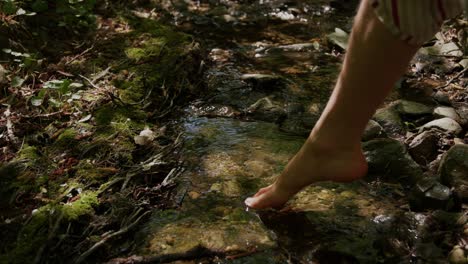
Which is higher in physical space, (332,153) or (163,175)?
(332,153)

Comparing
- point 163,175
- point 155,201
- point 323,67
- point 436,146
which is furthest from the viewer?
point 323,67

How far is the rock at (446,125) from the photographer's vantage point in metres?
2.56

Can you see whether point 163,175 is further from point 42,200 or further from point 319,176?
point 319,176

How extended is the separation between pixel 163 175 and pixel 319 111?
123cm

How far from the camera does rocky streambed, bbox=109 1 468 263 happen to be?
5.72 ft

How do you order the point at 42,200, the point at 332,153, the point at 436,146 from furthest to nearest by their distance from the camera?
the point at 436,146, the point at 42,200, the point at 332,153

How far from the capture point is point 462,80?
3.33 meters

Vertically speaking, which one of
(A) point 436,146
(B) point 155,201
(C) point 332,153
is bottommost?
(B) point 155,201

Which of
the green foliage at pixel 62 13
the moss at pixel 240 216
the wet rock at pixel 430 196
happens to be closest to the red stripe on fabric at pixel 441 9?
the wet rock at pixel 430 196

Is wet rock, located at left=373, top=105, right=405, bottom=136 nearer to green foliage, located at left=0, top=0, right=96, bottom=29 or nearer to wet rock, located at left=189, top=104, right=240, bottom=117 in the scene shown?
wet rock, located at left=189, top=104, right=240, bottom=117

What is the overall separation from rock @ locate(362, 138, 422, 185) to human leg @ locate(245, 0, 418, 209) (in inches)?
21.0

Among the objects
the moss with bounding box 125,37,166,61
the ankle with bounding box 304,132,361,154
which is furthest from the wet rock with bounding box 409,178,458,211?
the moss with bounding box 125,37,166,61

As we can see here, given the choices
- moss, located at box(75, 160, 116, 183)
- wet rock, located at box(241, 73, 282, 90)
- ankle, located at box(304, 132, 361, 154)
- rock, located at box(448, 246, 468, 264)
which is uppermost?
ankle, located at box(304, 132, 361, 154)

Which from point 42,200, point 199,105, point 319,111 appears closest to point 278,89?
point 319,111
